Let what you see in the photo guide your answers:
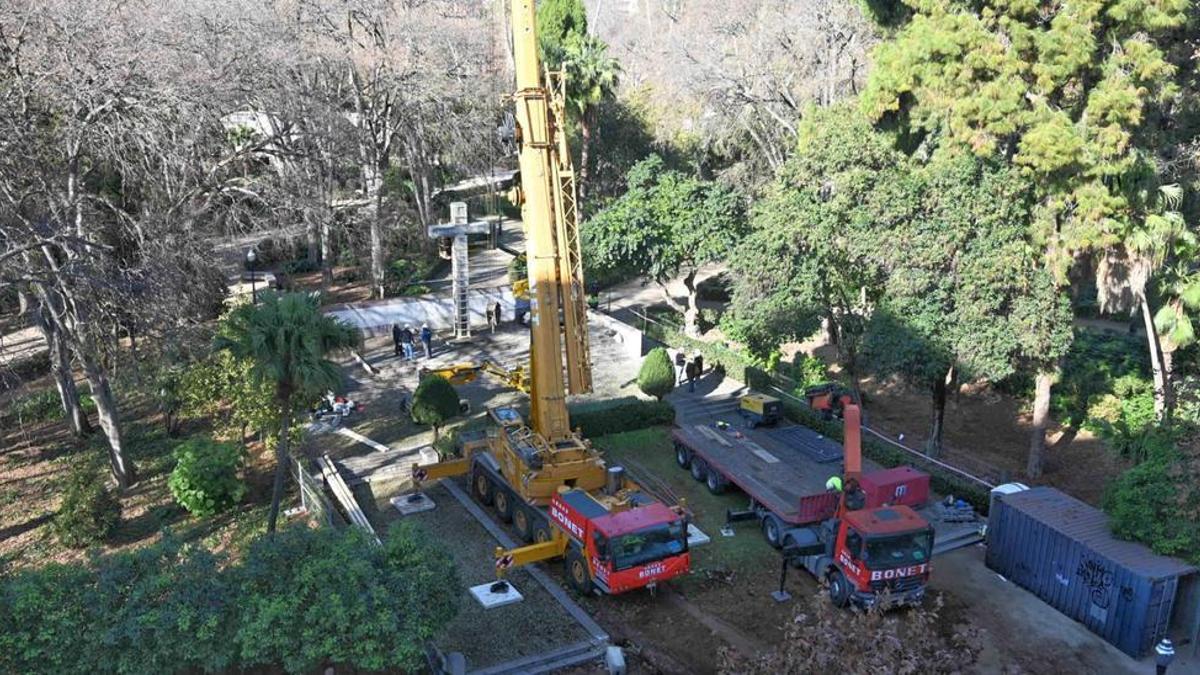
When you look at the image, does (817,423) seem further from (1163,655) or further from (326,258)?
(326,258)

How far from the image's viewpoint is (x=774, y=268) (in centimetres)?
3050

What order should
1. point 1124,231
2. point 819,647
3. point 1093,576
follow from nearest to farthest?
point 819,647 → point 1093,576 → point 1124,231

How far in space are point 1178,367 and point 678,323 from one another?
2010cm

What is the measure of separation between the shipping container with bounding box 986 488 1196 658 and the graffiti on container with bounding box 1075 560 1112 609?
0.02 meters

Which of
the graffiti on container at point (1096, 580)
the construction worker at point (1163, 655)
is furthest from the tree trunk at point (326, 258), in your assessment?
the construction worker at point (1163, 655)

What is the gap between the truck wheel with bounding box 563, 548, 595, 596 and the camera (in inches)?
752

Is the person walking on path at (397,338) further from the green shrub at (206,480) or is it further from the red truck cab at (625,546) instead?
the red truck cab at (625,546)

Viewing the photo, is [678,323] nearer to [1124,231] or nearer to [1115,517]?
[1124,231]

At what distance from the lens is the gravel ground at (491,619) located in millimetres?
17594

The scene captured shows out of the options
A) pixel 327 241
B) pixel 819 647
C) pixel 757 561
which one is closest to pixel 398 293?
pixel 327 241

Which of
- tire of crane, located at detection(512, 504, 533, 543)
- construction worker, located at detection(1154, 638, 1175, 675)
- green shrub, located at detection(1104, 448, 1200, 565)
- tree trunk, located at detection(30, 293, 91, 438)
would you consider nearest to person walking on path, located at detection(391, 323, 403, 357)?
tree trunk, located at detection(30, 293, 91, 438)

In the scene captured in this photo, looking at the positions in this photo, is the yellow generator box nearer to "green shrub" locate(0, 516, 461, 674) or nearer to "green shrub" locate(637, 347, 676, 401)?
"green shrub" locate(637, 347, 676, 401)

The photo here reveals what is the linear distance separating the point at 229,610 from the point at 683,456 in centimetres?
1476

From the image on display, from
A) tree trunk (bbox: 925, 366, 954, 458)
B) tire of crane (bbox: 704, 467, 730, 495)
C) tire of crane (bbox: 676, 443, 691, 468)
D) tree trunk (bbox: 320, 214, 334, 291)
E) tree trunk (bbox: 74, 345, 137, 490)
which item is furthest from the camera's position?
tree trunk (bbox: 320, 214, 334, 291)
